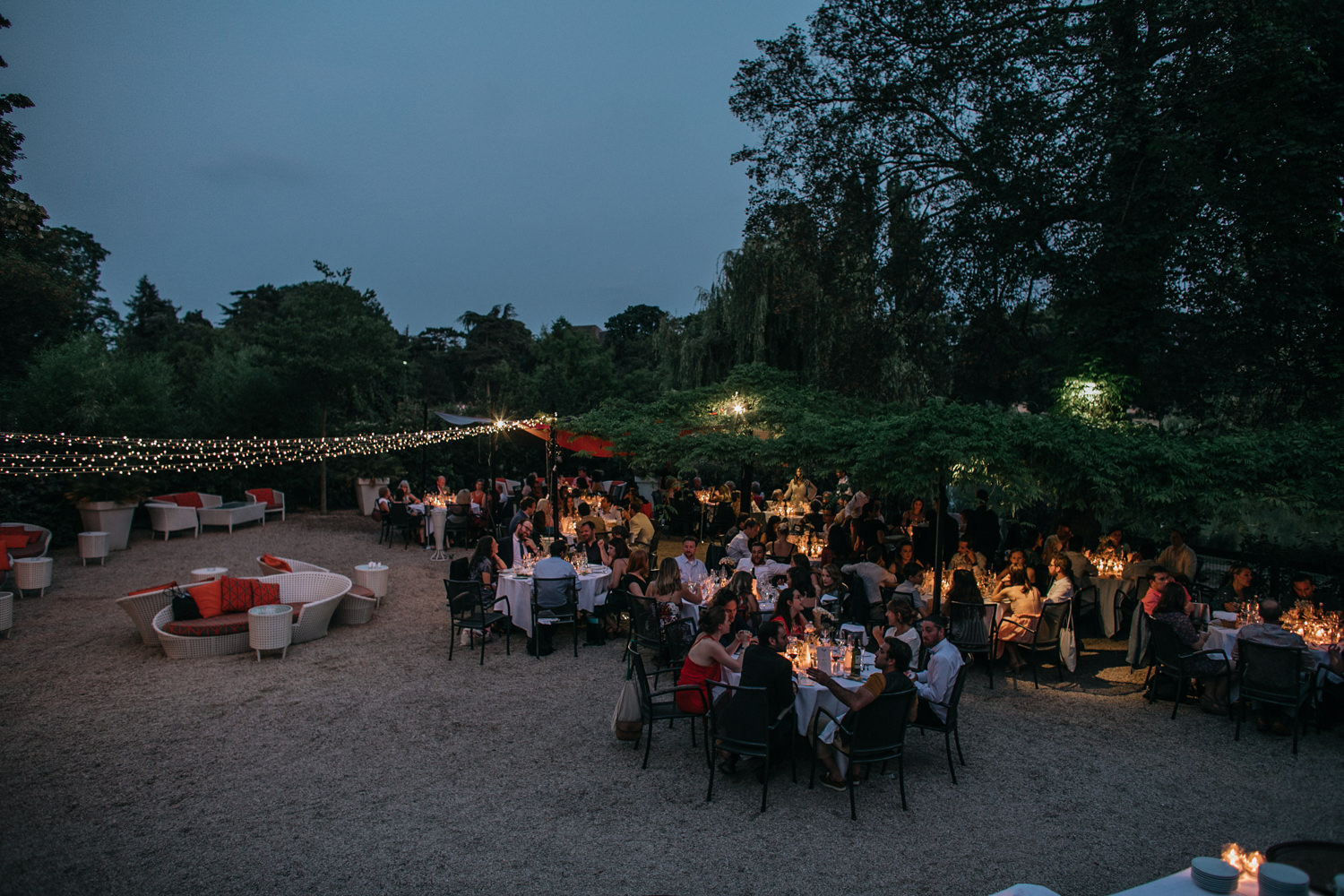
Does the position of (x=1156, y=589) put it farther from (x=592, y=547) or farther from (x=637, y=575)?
(x=592, y=547)

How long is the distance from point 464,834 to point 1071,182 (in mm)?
12897

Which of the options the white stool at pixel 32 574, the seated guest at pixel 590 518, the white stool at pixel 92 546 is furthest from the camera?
the white stool at pixel 92 546

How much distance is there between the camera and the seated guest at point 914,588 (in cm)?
802

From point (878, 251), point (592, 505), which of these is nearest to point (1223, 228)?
point (878, 251)

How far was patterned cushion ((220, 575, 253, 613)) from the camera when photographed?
8.70 m

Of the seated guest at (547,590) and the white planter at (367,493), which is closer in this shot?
the seated guest at (547,590)

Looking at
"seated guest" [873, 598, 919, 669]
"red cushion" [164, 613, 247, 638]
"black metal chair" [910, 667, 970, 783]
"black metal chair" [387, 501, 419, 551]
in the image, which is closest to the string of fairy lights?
"black metal chair" [387, 501, 419, 551]

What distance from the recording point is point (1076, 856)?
435cm

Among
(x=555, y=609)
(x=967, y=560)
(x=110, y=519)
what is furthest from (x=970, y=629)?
(x=110, y=519)

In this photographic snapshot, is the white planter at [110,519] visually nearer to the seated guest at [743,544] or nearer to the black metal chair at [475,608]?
the black metal chair at [475,608]

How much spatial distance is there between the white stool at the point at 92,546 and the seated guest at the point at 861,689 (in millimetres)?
14224

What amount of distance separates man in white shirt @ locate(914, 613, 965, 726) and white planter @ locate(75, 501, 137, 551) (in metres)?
16.1

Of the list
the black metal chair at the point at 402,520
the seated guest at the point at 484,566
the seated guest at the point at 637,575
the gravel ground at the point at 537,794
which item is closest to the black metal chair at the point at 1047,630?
the gravel ground at the point at 537,794

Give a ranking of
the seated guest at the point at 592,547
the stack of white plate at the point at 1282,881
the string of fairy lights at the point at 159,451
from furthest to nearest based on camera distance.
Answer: the string of fairy lights at the point at 159,451 < the seated guest at the point at 592,547 < the stack of white plate at the point at 1282,881
